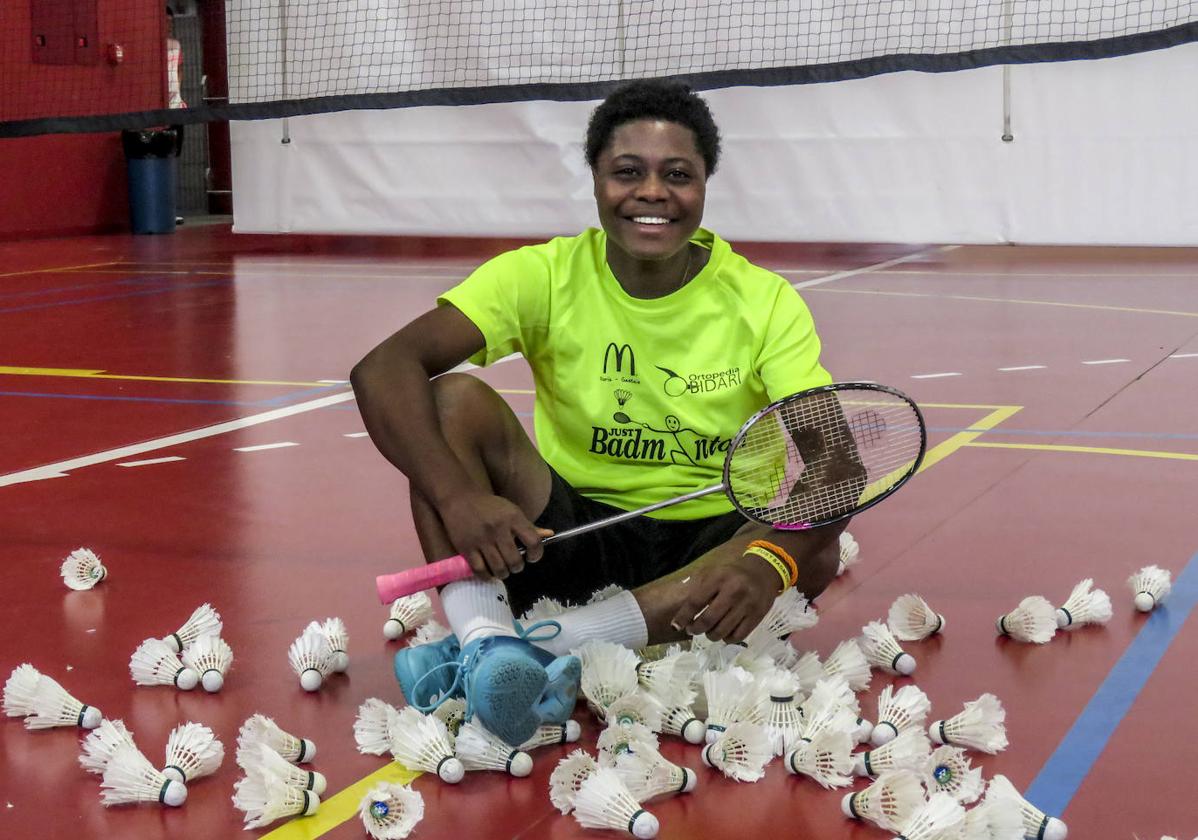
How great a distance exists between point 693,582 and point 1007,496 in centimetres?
186

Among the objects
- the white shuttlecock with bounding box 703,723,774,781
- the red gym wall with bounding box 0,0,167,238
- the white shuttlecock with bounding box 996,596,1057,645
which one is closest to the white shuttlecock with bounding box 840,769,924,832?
the white shuttlecock with bounding box 703,723,774,781

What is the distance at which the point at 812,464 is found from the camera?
2881 millimetres

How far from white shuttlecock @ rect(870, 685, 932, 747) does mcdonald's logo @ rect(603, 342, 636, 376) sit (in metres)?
0.81

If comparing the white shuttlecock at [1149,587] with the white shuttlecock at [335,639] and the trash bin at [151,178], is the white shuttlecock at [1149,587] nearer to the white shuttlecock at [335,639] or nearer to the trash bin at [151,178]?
the white shuttlecock at [335,639]

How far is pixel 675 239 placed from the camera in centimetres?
307

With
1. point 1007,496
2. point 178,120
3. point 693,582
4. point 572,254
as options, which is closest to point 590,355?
point 572,254

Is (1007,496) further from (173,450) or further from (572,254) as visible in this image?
(173,450)

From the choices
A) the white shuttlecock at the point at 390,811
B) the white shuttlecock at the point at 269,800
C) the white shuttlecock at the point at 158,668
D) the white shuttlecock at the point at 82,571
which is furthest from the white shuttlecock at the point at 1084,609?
the white shuttlecock at the point at 82,571

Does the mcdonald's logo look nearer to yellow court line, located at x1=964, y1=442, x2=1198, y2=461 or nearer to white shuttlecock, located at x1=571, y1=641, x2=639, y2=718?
white shuttlecock, located at x1=571, y1=641, x2=639, y2=718

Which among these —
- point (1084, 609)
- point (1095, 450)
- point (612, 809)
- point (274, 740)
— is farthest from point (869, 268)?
point (612, 809)

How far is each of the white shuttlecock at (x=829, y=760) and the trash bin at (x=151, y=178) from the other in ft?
46.6

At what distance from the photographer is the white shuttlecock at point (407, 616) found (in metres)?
3.26

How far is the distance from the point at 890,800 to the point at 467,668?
0.73 meters

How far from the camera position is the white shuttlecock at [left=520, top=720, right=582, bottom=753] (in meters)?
2.65
